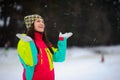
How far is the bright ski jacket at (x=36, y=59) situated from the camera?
102 inches

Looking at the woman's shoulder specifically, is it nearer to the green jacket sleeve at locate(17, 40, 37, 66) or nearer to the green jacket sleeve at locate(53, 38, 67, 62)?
the green jacket sleeve at locate(17, 40, 37, 66)

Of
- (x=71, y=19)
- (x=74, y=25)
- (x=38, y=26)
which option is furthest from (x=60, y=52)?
(x=74, y=25)

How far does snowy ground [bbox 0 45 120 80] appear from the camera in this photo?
6.07m

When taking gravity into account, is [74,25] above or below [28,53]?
below

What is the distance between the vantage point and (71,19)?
14734 mm

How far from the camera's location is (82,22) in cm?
1571

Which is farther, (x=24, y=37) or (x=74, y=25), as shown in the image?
(x=74, y=25)

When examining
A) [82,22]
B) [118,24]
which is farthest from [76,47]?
[118,24]

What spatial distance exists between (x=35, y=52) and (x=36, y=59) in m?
0.07

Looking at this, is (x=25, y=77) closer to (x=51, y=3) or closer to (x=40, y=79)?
(x=40, y=79)

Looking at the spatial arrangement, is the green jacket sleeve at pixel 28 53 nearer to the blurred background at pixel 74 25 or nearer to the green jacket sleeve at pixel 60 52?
the green jacket sleeve at pixel 60 52

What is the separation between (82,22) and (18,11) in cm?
432

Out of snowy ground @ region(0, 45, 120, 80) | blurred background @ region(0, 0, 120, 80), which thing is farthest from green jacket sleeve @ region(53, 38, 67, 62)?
blurred background @ region(0, 0, 120, 80)

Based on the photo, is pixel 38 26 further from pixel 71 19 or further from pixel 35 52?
pixel 71 19
